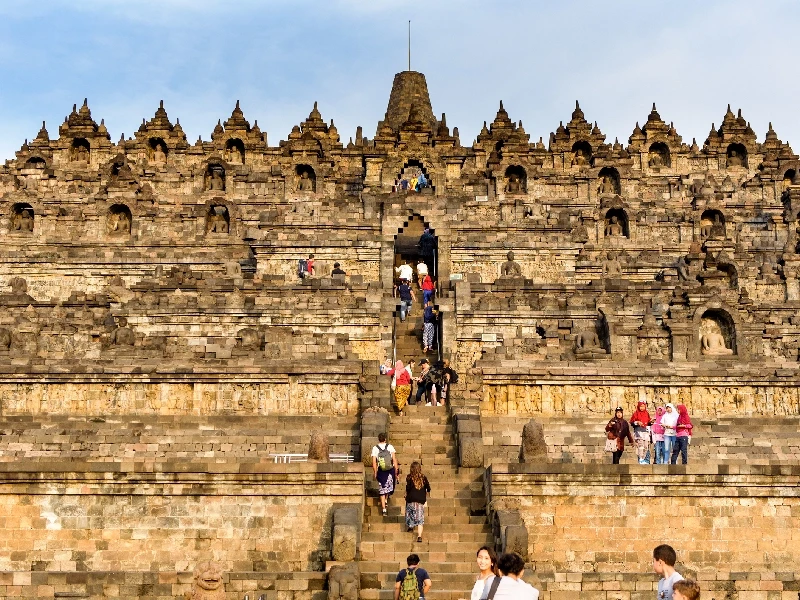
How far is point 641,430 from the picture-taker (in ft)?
77.4

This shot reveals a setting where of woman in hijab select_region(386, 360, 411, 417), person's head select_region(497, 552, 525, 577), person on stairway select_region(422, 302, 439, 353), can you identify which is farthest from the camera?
person on stairway select_region(422, 302, 439, 353)

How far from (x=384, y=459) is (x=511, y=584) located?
9.05 m

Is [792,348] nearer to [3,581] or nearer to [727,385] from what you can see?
[727,385]

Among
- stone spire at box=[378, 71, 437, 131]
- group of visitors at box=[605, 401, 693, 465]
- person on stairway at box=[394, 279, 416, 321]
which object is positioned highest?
stone spire at box=[378, 71, 437, 131]

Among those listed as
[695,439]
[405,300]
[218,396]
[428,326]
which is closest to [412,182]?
[405,300]

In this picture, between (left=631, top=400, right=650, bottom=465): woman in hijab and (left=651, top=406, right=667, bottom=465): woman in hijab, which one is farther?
(left=651, top=406, right=667, bottom=465): woman in hijab

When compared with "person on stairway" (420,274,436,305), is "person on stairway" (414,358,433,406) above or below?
below

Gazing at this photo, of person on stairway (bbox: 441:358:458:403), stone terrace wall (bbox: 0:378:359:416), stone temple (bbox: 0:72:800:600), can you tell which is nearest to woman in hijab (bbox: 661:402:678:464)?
stone temple (bbox: 0:72:800:600)

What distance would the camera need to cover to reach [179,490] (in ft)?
71.5

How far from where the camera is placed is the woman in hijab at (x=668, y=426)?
2353 centimetres

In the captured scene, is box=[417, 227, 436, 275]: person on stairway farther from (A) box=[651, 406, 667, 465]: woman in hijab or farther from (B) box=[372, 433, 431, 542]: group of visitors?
(B) box=[372, 433, 431, 542]: group of visitors

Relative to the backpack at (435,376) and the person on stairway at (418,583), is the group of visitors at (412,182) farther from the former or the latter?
the person on stairway at (418,583)

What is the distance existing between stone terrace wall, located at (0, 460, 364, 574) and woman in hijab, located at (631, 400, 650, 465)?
5963mm

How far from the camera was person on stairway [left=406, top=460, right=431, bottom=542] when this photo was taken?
20281 millimetres
